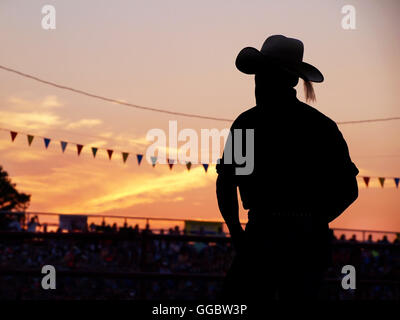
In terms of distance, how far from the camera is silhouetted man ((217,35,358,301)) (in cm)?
322

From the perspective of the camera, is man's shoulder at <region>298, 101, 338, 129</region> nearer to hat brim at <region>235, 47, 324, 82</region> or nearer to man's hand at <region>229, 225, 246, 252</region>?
hat brim at <region>235, 47, 324, 82</region>

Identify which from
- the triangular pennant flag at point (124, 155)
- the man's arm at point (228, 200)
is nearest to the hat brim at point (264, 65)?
the man's arm at point (228, 200)

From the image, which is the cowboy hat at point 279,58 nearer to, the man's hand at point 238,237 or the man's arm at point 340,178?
the man's arm at point 340,178

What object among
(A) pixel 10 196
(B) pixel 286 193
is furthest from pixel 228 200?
(A) pixel 10 196

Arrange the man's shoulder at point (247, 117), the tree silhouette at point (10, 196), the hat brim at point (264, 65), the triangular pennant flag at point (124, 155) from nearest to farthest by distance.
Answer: the man's shoulder at point (247, 117) → the hat brim at point (264, 65) → the triangular pennant flag at point (124, 155) → the tree silhouette at point (10, 196)

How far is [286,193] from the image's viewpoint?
3.22m

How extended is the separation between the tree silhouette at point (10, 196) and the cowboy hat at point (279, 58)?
8525 centimetres

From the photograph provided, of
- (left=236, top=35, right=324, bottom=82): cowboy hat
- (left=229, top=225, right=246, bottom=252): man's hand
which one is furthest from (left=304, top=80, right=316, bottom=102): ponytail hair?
(left=229, top=225, right=246, bottom=252): man's hand

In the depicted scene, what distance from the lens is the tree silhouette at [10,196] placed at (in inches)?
3408

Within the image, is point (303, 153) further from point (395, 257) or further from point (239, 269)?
point (395, 257)
